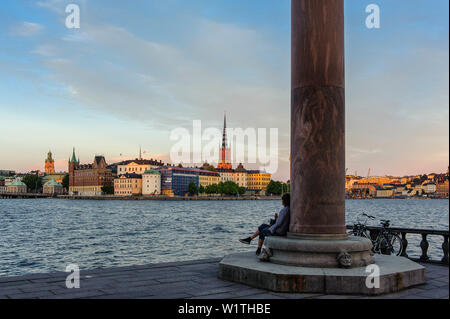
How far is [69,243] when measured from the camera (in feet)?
99.7

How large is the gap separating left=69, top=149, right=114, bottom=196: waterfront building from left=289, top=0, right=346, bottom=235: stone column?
173252 mm

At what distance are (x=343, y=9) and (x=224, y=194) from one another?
524 feet

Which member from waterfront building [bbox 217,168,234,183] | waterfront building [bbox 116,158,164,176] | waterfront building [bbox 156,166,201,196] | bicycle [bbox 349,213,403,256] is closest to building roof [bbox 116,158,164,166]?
waterfront building [bbox 116,158,164,176]

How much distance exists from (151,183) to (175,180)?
7772mm

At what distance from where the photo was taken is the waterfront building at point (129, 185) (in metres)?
160

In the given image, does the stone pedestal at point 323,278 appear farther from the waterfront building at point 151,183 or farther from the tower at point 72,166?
the tower at point 72,166

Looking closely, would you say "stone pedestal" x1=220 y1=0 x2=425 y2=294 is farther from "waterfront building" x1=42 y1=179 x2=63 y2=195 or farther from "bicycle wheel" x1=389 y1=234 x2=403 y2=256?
"waterfront building" x1=42 y1=179 x2=63 y2=195

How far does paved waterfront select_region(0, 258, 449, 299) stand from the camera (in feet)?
20.7

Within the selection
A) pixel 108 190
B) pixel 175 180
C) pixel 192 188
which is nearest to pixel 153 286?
pixel 192 188

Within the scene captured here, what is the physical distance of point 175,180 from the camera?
15975 centimetres

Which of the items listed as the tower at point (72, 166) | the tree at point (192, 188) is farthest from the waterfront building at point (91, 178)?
the tree at point (192, 188)

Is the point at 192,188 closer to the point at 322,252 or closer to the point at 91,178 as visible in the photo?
the point at 91,178

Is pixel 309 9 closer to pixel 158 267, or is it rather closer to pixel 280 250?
pixel 280 250
